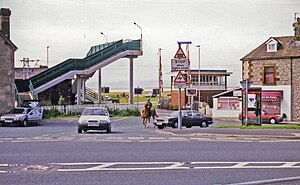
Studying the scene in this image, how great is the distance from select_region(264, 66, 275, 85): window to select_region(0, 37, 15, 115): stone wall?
25.2m

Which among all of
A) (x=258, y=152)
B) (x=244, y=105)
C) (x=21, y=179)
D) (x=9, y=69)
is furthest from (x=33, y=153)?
(x=9, y=69)

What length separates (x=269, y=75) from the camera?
53906 millimetres

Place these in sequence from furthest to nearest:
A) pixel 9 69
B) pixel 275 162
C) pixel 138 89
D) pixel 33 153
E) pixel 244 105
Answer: pixel 138 89
pixel 9 69
pixel 244 105
pixel 33 153
pixel 275 162

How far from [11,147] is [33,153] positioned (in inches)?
89.5

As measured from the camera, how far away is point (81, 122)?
2630cm

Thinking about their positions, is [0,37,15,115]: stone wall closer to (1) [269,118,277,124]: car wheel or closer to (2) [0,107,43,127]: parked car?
(2) [0,107,43,127]: parked car

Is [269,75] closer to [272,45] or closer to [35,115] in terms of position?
[272,45]

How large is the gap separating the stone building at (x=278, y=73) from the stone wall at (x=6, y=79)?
24.5 meters

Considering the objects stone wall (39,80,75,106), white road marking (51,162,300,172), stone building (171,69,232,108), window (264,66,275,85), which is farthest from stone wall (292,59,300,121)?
white road marking (51,162,300,172)

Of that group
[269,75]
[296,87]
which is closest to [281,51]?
[269,75]

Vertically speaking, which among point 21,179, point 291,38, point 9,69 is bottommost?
point 21,179

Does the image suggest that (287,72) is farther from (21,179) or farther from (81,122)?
(21,179)

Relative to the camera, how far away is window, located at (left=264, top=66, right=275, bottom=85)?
53.4 m

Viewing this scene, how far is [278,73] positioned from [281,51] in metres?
2.23
